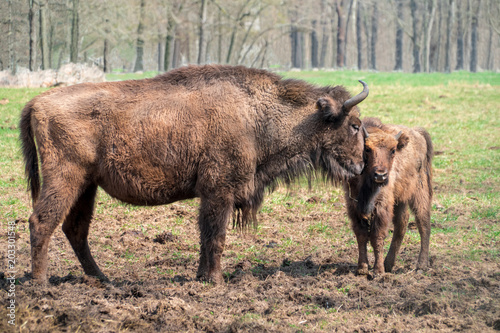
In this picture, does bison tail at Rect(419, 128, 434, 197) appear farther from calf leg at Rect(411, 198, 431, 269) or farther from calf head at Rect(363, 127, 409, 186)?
calf head at Rect(363, 127, 409, 186)

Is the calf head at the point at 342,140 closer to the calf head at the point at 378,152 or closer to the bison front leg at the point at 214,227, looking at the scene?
the calf head at the point at 378,152

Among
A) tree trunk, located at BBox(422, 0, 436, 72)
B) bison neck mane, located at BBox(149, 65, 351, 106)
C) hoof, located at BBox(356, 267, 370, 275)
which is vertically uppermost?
tree trunk, located at BBox(422, 0, 436, 72)

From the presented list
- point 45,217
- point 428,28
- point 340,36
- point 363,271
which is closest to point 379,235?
point 363,271

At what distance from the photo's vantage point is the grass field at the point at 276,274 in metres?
4.56

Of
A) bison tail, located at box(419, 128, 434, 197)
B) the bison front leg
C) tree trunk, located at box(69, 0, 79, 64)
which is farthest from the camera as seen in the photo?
tree trunk, located at box(69, 0, 79, 64)

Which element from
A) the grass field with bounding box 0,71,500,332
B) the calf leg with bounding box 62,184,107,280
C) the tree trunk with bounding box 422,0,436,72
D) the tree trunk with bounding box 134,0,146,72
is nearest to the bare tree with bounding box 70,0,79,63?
the tree trunk with bounding box 134,0,146,72

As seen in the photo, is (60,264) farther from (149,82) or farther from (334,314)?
(334,314)

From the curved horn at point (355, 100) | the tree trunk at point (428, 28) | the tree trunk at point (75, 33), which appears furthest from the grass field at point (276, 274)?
the tree trunk at point (428, 28)

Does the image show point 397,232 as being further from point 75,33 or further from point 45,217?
point 75,33

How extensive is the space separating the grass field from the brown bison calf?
1.08 ft

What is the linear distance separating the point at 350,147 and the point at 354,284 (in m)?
1.56

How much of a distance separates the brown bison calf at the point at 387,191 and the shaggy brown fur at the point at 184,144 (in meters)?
0.25

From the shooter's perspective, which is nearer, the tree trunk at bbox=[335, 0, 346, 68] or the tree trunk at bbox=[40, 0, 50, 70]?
the tree trunk at bbox=[40, 0, 50, 70]

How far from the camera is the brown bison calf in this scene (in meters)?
6.09
